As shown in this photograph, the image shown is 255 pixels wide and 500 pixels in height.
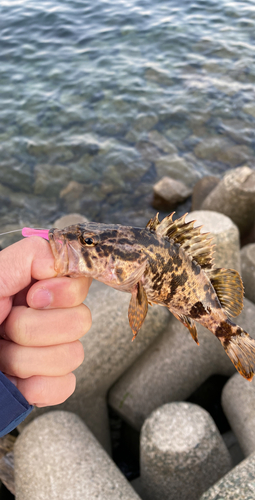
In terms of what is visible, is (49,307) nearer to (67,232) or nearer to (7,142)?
(67,232)

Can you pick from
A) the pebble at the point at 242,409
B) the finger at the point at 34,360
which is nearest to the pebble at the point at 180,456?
the pebble at the point at 242,409

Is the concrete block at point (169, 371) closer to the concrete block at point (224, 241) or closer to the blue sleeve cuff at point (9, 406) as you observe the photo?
the concrete block at point (224, 241)

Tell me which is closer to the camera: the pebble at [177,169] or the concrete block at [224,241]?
the concrete block at [224,241]

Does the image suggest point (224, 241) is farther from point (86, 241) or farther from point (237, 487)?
point (86, 241)

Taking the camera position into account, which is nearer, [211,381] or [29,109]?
[211,381]

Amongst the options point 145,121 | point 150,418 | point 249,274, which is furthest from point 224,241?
point 145,121

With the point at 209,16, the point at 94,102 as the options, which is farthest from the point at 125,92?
the point at 209,16

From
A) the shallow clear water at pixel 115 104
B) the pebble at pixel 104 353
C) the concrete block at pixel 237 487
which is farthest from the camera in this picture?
the shallow clear water at pixel 115 104
